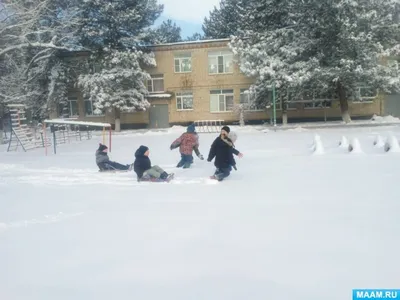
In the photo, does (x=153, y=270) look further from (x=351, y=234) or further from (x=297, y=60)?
(x=297, y=60)

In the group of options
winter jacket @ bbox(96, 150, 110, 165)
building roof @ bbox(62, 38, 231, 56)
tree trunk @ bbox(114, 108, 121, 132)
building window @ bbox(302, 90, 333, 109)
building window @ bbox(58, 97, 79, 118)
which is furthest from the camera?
building window @ bbox(58, 97, 79, 118)

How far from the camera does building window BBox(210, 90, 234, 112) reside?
30609mm

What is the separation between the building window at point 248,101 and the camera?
2826 centimetres

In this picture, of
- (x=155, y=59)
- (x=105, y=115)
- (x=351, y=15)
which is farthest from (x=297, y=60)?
(x=105, y=115)

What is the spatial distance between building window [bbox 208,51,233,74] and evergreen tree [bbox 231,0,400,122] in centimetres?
316

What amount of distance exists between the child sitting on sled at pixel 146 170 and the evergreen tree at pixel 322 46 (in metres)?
17.4

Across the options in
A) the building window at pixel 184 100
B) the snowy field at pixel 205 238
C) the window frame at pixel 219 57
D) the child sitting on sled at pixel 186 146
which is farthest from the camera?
the building window at pixel 184 100

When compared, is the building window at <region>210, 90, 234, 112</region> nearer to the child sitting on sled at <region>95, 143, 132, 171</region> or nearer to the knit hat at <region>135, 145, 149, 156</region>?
the child sitting on sled at <region>95, 143, 132, 171</region>

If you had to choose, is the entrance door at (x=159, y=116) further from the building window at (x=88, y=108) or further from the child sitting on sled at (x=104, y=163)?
the child sitting on sled at (x=104, y=163)

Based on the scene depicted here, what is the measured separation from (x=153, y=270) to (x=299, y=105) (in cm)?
2878

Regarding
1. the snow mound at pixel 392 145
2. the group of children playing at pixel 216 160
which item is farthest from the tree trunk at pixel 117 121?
the snow mound at pixel 392 145

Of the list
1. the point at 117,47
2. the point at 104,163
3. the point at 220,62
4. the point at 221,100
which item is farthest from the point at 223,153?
the point at 220,62

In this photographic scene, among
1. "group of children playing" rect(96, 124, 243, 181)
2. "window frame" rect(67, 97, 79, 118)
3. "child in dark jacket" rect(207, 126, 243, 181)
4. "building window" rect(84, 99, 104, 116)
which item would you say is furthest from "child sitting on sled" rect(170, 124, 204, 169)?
"window frame" rect(67, 97, 79, 118)

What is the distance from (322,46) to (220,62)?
9.30 m
